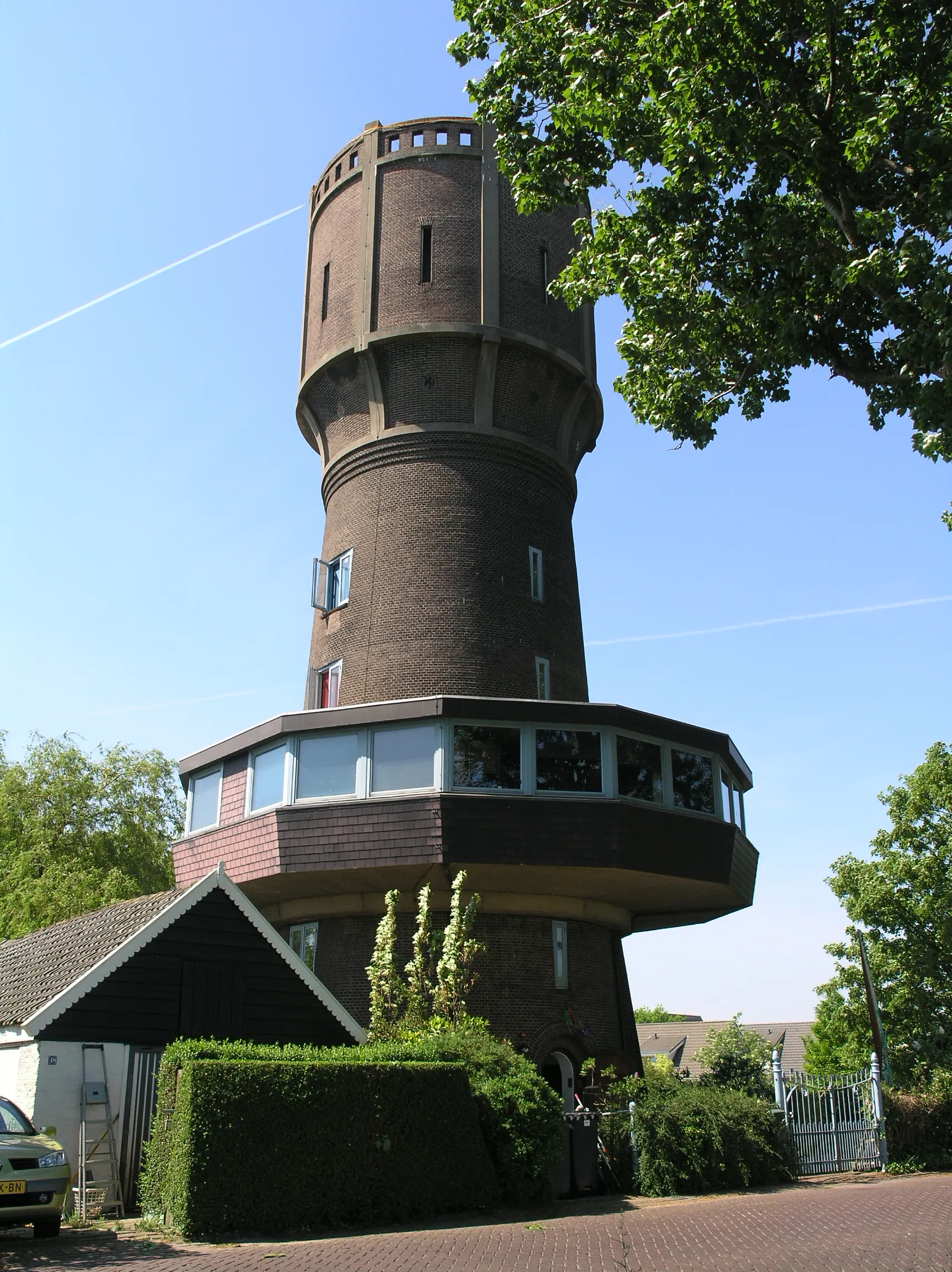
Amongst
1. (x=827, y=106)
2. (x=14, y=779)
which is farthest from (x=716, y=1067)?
(x=14, y=779)

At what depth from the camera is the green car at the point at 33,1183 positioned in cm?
1159

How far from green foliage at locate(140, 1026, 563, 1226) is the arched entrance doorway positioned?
5.95 meters

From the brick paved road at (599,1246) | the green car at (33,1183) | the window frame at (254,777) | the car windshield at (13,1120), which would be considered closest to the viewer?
the brick paved road at (599,1246)

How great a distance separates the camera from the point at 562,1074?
77.4 feet

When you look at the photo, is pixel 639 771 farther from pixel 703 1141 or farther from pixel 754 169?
pixel 754 169

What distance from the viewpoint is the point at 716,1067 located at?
72.5 feet

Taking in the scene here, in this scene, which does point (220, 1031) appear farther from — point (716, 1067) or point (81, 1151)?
point (716, 1067)

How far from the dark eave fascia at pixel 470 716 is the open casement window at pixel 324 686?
2.97 meters

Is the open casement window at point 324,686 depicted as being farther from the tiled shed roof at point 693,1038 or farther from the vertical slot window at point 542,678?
the tiled shed roof at point 693,1038

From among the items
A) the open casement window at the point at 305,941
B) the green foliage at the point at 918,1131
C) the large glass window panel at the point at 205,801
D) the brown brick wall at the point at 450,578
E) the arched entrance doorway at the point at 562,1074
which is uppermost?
the brown brick wall at the point at 450,578

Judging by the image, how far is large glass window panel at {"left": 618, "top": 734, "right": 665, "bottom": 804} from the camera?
886 inches

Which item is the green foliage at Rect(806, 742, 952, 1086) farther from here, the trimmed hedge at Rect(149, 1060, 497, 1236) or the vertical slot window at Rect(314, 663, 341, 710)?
the trimmed hedge at Rect(149, 1060, 497, 1236)

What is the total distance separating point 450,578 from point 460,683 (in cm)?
250

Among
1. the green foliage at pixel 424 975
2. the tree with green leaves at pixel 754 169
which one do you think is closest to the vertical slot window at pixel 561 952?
the green foliage at pixel 424 975
